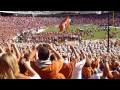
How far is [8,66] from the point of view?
3432 mm

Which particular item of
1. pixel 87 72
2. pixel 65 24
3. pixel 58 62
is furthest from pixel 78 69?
pixel 65 24

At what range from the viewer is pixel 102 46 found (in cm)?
346

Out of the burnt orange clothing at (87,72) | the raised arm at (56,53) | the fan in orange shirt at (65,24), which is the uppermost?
the fan in orange shirt at (65,24)

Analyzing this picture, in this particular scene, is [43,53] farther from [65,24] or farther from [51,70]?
[65,24]

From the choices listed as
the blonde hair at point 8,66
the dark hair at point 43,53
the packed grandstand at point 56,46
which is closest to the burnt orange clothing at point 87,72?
the packed grandstand at point 56,46

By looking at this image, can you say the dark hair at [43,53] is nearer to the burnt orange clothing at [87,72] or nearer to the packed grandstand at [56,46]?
the packed grandstand at [56,46]

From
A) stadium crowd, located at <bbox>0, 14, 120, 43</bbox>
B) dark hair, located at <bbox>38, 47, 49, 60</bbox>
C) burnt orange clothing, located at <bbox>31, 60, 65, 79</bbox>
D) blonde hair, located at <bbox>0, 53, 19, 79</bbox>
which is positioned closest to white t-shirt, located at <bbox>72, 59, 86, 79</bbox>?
burnt orange clothing, located at <bbox>31, 60, 65, 79</bbox>

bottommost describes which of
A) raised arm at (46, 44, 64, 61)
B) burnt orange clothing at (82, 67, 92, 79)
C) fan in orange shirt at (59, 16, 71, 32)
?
burnt orange clothing at (82, 67, 92, 79)

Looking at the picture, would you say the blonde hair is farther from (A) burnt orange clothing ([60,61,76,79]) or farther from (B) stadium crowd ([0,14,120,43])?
(A) burnt orange clothing ([60,61,76,79])

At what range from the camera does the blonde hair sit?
11.2 feet

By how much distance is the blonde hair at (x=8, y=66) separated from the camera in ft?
11.2

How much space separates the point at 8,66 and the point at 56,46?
66cm

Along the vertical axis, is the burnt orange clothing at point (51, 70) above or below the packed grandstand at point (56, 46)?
below
